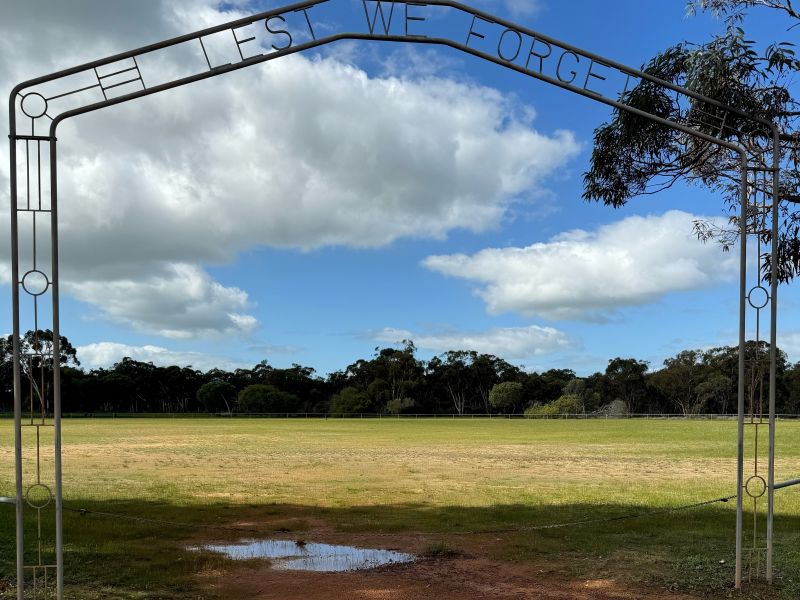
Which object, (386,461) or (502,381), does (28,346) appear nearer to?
(386,461)

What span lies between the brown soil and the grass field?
1.13 feet

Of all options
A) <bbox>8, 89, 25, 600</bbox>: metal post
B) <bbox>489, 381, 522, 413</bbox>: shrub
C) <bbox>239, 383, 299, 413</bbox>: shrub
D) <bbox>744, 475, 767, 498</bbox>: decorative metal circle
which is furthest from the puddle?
<bbox>489, 381, 522, 413</bbox>: shrub

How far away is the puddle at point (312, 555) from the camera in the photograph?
355 inches

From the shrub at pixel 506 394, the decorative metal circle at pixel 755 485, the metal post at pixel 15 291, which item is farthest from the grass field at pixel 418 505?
the shrub at pixel 506 394

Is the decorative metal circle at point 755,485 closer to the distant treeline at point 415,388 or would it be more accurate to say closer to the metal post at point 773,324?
the metal post at point 773,324

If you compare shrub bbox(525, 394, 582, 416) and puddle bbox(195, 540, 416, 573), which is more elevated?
puddle bbox(195, 540, 416, 573)

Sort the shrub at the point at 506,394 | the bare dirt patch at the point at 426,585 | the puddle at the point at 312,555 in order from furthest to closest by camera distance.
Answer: the shrub at the point at 506,394 → the puddle at the point at 312,555 → the bare dirt patch at the point at 426,585

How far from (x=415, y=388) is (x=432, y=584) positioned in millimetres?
89487

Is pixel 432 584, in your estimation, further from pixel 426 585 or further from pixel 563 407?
pixel 563 407

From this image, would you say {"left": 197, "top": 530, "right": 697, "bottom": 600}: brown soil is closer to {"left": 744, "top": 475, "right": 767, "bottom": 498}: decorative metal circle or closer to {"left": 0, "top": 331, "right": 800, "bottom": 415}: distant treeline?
{"left": 744, "top": 475, "right": 767, "bottom": 498}: decorative metal circle

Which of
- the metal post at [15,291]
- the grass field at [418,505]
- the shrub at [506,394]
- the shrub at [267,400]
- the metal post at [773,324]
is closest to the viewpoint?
the metal post at [15,291]

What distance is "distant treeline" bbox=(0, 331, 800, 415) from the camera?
87750 mm

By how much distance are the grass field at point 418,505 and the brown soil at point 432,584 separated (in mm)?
345

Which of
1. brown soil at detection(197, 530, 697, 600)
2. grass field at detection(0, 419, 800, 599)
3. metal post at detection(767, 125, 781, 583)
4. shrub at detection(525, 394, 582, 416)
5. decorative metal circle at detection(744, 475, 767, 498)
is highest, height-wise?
metal post at detection(767, 125, 781, 583)
